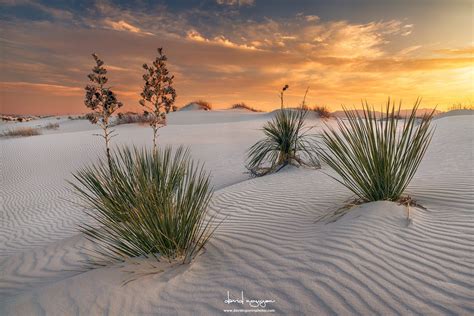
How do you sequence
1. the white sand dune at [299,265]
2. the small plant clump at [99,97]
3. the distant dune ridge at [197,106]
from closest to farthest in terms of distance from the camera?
the white sand dune at [299,265] < the small plant clump at [99,97] < the distant dune ridge at [197,106]

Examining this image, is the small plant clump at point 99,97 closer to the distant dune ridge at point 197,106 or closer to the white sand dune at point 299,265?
the white sand dune at point 299,265

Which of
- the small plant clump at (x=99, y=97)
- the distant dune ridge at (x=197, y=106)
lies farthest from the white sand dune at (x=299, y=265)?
the distant dune ridge at (x=197, y=106)

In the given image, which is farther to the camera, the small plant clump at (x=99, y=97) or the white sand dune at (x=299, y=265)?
the small plant clump at (x=99, y=97)

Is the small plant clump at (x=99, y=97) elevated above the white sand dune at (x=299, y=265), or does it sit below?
above

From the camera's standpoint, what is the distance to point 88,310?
8.45 feet

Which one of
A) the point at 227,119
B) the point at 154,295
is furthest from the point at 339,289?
the point at 227,119

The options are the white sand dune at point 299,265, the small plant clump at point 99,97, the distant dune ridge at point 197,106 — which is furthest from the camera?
the distant dune ridge at point 197,106

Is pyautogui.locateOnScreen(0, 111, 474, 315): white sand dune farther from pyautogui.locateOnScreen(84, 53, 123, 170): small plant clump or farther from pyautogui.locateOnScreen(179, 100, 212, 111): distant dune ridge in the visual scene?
pyautogui.locateOnScreen(179, 100, 212, 111): distant dune ridge

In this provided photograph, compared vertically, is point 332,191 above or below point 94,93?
below

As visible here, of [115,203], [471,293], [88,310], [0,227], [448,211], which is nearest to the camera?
[471,293]

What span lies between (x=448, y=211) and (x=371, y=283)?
2052 millimetres

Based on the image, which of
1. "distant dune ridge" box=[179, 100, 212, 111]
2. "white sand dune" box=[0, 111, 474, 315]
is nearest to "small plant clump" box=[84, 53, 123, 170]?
"white sand dune" box=[0, 111, 474, 315]

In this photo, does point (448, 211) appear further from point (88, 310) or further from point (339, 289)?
point (88, 310)

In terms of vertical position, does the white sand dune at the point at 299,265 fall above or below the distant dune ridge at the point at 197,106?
below
